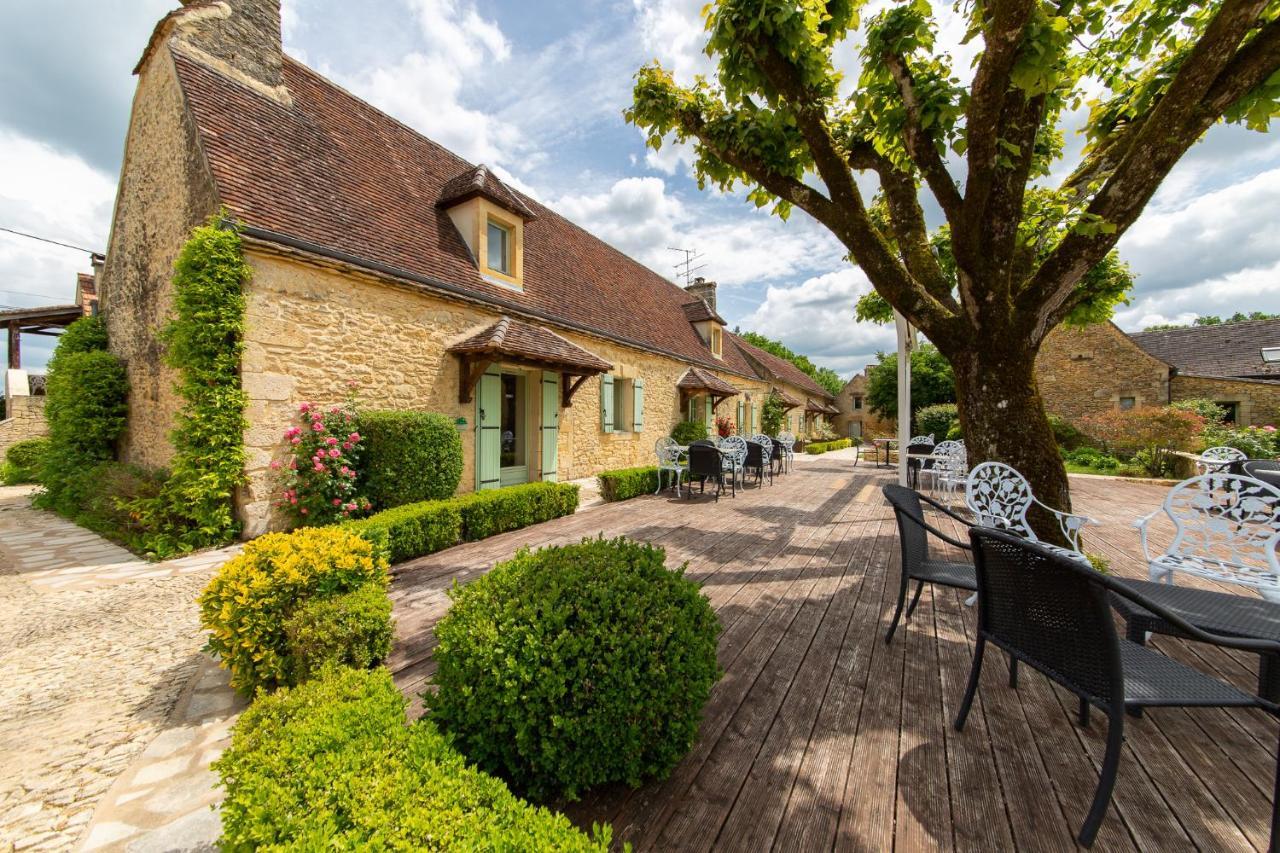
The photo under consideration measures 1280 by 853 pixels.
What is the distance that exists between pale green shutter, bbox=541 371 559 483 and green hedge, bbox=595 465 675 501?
1172 millimetres

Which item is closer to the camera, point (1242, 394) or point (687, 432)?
point (687, 432)

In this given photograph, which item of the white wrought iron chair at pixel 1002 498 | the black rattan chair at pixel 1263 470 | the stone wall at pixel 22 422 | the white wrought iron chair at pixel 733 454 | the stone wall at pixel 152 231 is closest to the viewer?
the white wrought iron chair at pixel 1002 498

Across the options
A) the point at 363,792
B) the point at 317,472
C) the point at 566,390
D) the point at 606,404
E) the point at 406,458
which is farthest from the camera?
the point at 606,404

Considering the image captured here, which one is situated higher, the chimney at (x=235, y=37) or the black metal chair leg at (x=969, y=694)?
the chimney at (x=235, y=37)

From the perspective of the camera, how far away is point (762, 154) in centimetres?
412

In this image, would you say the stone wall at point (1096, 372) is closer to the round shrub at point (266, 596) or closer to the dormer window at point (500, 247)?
the dormer window at point (500, 247)

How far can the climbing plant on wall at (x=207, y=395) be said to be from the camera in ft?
15.8

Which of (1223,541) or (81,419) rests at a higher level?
(81,419)

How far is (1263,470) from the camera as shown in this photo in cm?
523

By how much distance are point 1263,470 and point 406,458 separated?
10.0 metres

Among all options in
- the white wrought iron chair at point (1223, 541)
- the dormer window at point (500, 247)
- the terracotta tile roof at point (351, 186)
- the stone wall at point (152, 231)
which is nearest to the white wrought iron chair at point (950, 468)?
the white wrought iron chair at point (1223, 541)

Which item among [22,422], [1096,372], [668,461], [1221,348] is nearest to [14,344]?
[22,422]

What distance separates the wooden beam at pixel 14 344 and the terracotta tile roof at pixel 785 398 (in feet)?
75.6

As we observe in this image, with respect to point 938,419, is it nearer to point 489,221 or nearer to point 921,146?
point 921,146
